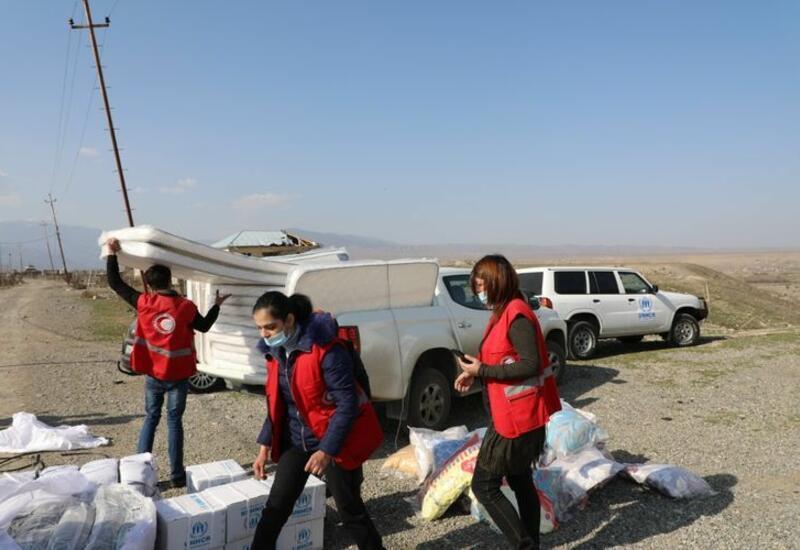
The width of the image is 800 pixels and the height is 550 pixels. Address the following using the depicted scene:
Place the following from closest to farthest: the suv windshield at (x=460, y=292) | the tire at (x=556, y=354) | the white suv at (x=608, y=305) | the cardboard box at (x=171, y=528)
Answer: the cardboard box at (x=171, y=528)
the suv windshield at (x=460, y=292)
the tire at (x=556, y=354)
the white suv at (x=608, y=305)

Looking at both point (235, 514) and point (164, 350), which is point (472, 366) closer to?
point (235, 514)

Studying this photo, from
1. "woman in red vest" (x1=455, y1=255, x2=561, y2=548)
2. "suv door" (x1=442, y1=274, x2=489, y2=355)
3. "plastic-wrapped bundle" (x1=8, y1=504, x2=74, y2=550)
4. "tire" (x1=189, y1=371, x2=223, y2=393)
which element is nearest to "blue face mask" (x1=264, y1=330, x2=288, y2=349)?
"woman in red vest" (x1=455, y1=255, x2=561, y2=548)

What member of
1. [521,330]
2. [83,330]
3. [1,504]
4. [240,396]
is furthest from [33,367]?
[521,330]

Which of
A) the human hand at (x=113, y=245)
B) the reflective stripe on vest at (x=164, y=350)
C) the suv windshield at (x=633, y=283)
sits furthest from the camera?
the suv windshield at (x=633, y=283)

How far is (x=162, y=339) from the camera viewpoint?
15.5 ft

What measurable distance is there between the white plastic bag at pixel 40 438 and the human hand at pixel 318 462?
4.19 metres

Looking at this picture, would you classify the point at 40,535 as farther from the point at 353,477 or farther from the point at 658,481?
the point at 658,481

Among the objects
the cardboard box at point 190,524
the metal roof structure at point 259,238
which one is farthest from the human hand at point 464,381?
the metal roof structure at point 259,238

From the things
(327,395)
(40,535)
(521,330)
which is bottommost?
(40,535)

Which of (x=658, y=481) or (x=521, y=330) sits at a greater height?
(x=521, y=330)

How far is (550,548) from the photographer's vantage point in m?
3.85

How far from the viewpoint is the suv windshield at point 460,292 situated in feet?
22.9

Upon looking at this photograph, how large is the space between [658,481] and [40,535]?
13.6 ft

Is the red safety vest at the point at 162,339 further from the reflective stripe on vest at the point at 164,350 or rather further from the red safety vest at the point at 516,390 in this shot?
the red safety vest at the point at 516,390
